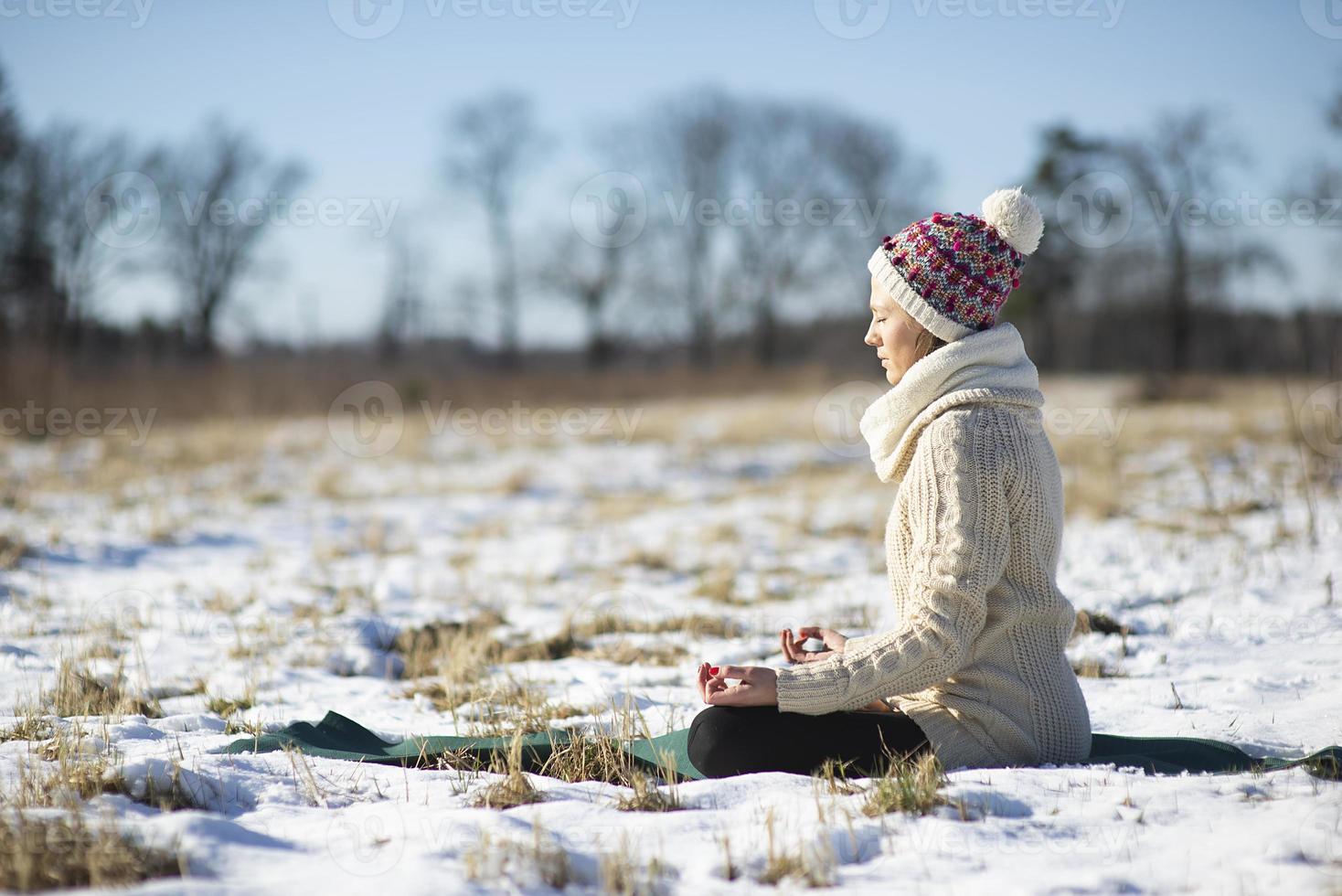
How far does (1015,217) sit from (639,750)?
174cm

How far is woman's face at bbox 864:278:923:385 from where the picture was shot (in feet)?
8.46

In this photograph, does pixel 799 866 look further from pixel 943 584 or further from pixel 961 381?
pixel 961 381

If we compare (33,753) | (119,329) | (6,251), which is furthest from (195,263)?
(33,753)

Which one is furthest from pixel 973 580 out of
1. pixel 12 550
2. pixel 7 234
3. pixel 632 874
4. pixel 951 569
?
pixel 7 234

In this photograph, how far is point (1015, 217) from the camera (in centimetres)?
247

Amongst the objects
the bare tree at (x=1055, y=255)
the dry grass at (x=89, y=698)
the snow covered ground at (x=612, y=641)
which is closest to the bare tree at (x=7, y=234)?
the snow covered ground at (x=612, y=641)

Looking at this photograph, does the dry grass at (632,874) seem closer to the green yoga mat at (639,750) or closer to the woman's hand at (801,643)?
the green yoga mat at (639,750)

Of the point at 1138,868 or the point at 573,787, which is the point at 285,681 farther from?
the point at 1138,868

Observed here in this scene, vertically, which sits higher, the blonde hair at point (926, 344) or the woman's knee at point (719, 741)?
the blonde hair at point (926, 344)

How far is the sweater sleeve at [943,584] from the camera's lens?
2.33 m

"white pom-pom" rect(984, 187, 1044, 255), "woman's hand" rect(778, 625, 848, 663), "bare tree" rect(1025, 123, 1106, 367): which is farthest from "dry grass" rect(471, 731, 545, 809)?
"bare tree" rect(1025, 123, 1106, 367)

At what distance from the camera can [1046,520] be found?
2.41m

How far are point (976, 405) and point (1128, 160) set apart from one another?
26933mm

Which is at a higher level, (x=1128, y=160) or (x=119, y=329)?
(x=1128, y=160)
